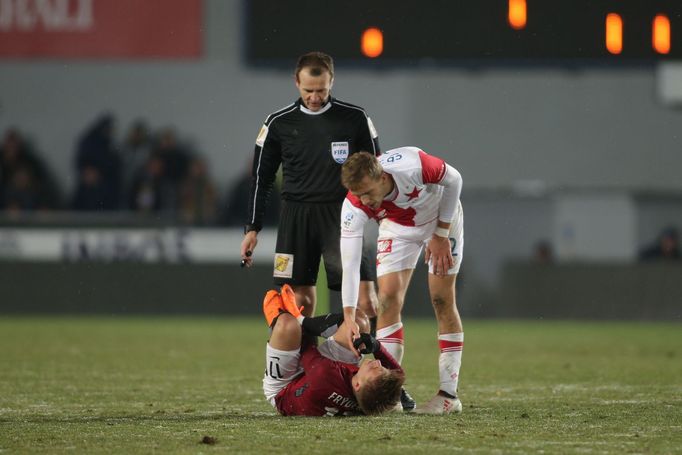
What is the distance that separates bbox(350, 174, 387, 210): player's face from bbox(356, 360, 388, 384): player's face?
→ 760mm

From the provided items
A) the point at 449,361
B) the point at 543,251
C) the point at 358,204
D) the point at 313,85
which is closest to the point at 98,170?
the point at 543,251

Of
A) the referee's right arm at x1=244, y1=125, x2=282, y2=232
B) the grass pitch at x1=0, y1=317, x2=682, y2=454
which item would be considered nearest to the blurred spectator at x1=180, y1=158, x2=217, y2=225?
the grass pitch at x1=0, y1=317, x2=682, y2=454

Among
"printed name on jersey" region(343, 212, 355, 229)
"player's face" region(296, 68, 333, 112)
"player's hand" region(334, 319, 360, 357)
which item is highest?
"player's face" region(296, 68, 333, 112)

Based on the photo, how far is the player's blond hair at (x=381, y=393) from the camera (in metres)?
6.25

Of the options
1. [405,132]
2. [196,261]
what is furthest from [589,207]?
[196,261]

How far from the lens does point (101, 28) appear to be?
18.9m

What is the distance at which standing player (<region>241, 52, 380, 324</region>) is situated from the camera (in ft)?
23.9

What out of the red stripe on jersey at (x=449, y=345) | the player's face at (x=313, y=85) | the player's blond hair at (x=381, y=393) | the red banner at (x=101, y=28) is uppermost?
the red banner at (x=101, y=28)

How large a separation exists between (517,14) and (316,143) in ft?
14.9

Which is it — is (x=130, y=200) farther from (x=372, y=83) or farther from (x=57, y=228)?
(x=372, y=83)

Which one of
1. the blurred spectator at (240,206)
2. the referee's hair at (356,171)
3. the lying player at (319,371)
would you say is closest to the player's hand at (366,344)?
the lying player at (319,371)

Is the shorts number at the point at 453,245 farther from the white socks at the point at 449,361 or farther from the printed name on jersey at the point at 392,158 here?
the printed name on jersey at the point at 392,158

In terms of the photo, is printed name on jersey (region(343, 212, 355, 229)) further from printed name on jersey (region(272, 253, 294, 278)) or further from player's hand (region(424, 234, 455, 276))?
printed name on jersey (region(272, 253, 294, 278))

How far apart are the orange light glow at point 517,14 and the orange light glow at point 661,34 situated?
43.1 inches
